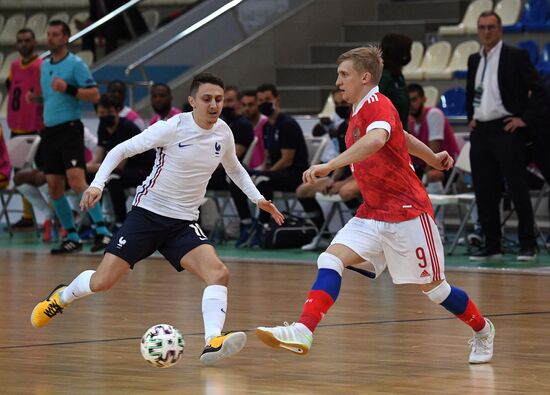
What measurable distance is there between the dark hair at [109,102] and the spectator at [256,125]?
1.45 meters

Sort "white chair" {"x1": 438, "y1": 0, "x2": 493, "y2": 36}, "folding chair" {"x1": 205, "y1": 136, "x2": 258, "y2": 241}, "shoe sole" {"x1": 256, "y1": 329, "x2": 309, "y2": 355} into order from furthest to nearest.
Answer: "white chair" {"x1": 438, "y1": 0, "x2": 493, "y2": 36}, "folding chair" {"x1": 205, "y1": 136, "x2": 258, "y2": 241}, "shoe sole" {"x1": 256, "y1": 329, "x2": 309, "y2": 355}

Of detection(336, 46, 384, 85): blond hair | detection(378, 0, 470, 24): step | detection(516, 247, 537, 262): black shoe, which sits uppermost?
detection(336, 46, 384, 85): blond hair

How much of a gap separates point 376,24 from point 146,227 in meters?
11.4

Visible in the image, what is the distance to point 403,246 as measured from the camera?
247 inches

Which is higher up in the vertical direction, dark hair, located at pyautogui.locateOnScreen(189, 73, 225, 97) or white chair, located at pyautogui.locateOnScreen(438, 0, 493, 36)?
dark hair, located at pyautogui.locateOnScreen(189, 73, 225, 97)

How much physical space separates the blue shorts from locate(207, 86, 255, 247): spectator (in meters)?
6.67

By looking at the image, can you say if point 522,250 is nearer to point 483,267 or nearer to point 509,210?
point 483,267

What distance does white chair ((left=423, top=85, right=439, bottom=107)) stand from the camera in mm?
15641

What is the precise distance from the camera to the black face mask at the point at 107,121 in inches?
561

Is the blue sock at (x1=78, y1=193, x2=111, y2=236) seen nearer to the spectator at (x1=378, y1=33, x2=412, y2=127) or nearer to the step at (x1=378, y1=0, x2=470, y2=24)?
the spectator at (x1=378, y1=33, x2=412, y2=127)

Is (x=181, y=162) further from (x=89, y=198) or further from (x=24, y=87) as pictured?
(x=24, y=87)

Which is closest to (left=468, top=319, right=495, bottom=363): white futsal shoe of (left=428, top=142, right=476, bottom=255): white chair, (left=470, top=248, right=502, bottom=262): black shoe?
(left=470, top=248, right=502, bottom=262): black shoe

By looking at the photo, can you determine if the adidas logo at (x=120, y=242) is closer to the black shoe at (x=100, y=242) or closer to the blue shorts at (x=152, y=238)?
the blue shorts at (x=152, y=238)

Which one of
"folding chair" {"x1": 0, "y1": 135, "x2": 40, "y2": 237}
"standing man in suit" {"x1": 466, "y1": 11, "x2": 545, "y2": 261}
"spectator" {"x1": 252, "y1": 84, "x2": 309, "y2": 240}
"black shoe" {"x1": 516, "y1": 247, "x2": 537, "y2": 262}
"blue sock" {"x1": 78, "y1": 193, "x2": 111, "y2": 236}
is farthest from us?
"folding chair" {"x1": 0, "y1": 135, "x2": 40, "y2": 237}
